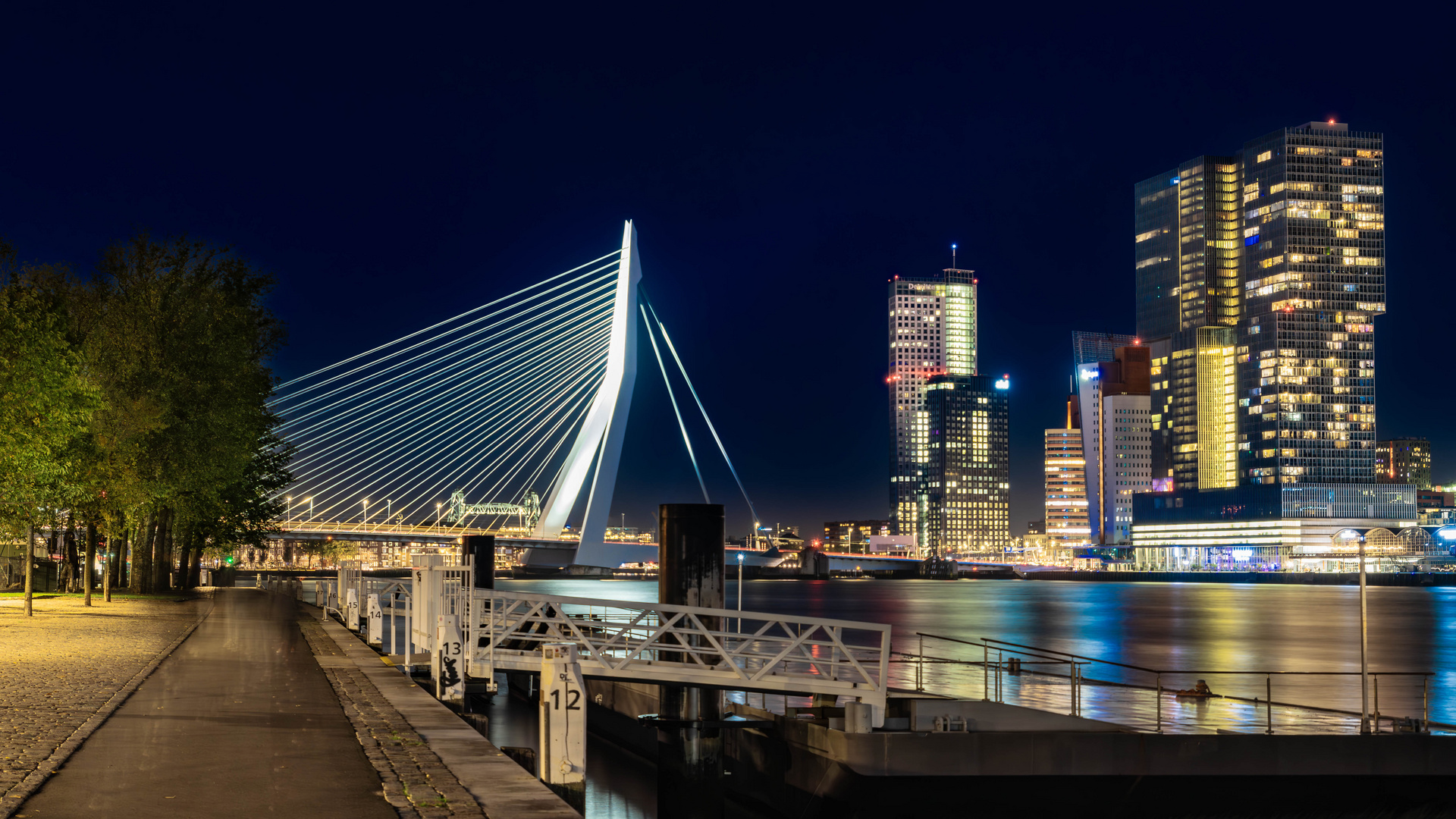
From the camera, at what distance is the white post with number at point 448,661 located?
20359 millimetres

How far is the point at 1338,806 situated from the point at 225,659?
18.1 m

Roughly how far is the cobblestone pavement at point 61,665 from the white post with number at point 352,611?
4.06 m

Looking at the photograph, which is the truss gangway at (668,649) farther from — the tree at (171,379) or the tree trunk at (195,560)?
the tree trunk at (195,560)

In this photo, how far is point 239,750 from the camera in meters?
12.2

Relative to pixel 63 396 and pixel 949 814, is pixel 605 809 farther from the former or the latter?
pixel 63 396

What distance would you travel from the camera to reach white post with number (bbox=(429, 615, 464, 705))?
20359 mm

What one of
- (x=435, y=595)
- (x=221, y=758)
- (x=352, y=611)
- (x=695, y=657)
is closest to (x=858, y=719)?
(x=695, y=657)

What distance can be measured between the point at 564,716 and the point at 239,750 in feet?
9.72

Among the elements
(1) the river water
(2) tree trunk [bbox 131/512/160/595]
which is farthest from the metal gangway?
(2) tree trunk [bbox 131/512/160/595]

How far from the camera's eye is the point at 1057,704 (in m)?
25.9

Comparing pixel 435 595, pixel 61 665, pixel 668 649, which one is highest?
pixel 435 595

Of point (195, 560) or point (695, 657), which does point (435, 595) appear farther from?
point (195, 560)

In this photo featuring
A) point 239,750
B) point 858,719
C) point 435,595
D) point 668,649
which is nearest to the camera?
point 239,750

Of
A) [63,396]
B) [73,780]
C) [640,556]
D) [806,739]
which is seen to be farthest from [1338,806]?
[640,556]
